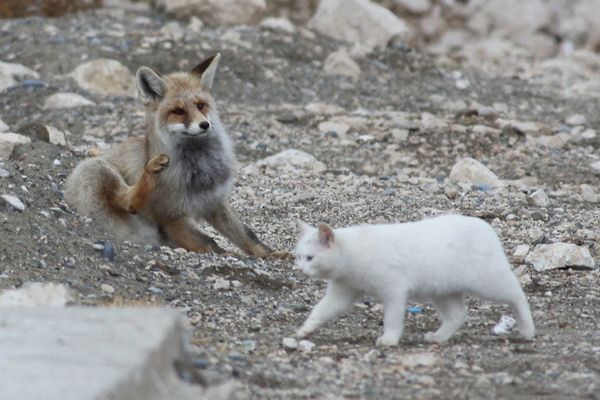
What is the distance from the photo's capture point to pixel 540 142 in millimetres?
12531

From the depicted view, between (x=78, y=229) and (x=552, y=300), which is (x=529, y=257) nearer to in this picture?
(x=552, y=300)

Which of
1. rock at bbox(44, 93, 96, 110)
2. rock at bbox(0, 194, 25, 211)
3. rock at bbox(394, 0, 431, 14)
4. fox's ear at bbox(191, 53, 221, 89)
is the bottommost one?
rock at bbox(44, 93, 96, 110)

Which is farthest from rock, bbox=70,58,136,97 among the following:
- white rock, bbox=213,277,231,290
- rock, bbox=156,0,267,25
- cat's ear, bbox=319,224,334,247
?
cat's ear, bbox=319,224,334,247

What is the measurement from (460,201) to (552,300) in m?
2.79

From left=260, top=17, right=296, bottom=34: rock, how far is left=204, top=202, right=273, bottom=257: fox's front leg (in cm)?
740

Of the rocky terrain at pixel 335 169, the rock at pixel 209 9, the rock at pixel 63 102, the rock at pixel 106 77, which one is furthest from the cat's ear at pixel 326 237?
the rock at pixel 209 9

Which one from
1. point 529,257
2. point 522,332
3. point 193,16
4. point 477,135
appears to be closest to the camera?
point 522,332

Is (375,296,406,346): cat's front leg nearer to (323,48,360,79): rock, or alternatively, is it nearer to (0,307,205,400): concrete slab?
(0,307,205,400): concrete slab

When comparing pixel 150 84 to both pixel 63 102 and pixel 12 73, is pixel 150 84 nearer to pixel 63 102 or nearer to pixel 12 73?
pixel 63 102

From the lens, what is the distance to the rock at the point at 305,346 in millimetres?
5912

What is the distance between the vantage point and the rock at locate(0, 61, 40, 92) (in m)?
13.6

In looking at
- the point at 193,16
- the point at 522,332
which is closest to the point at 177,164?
the point at 522,332

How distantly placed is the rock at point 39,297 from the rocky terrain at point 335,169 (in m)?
0.70

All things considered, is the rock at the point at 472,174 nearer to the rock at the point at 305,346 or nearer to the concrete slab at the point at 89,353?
the rock at the point at 305,346
